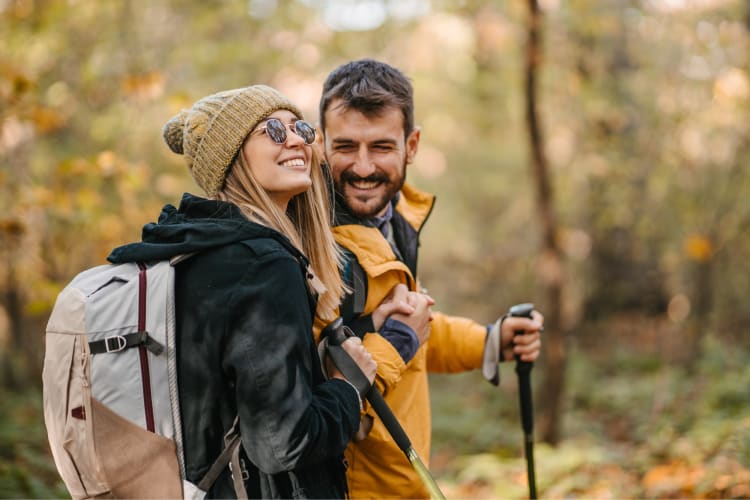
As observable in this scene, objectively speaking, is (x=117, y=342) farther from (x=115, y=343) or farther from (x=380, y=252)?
(x=380, y=252)

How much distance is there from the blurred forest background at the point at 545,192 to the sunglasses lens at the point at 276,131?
3661mm

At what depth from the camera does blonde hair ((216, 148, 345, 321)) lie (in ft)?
7.41

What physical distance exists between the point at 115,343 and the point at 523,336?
6.83 ft

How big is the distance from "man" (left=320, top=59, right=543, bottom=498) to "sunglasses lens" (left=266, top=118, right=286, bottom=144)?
1.67 feet

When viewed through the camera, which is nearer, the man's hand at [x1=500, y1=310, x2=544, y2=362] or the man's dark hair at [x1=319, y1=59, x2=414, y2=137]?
the man's dark hair at [x1=319, y1=59, x2=414, y2=137]

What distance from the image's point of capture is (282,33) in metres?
9.68

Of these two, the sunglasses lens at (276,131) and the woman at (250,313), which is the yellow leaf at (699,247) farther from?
the sunglasses lens at (276,131)

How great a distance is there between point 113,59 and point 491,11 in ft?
21.0

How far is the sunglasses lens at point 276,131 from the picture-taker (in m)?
2.29

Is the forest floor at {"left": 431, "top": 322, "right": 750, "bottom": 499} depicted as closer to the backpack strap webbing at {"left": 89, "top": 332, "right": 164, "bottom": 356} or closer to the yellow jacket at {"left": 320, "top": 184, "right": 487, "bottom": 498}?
the yellow jacket at {"left": 320, "top": 184, "right": 487, "bottom": 498}

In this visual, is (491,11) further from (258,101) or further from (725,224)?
(258,101)

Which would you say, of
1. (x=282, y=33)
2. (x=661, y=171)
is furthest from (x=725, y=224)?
(x=282, y=33)

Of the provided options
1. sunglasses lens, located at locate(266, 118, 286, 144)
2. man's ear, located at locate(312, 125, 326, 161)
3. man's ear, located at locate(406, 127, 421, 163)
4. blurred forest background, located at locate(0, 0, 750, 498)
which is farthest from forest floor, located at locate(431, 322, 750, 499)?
sunglasses lens, located at locate(266, 118, 286, 144)

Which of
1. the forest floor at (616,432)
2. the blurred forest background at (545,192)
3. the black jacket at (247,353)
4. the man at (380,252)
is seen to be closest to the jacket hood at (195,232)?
the black jacket at (247,353)
